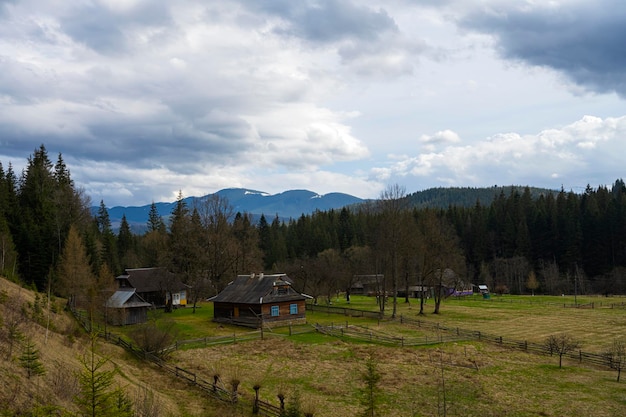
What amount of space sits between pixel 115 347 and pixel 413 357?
22.6m

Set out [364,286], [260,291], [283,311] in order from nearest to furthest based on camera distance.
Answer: [283,311]
[260,291]
[364,286]

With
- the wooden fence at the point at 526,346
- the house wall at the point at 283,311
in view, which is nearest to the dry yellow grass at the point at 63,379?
the house wall at the point at 283,311

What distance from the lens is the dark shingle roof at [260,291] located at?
5003 centimetres

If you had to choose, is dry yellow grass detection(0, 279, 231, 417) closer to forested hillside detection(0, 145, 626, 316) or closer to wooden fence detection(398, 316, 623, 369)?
forested hillside detection(0, 145, 626, 316)

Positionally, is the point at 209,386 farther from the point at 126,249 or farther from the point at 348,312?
the point at 126,249

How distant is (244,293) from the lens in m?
52.2

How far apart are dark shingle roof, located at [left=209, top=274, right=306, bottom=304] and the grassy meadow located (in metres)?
3.37

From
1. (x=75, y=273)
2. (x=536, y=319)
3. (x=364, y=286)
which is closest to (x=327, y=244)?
(x=364, y=286)

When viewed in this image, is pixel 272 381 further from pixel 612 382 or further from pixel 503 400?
pixel 612 382

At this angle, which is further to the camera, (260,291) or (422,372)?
(260,291)

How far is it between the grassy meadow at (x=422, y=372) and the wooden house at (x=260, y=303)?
6.90ft

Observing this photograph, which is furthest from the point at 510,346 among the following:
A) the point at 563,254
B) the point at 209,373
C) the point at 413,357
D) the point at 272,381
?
the point at 563,254

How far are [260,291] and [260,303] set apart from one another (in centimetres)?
245

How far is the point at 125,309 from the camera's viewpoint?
4912 cm
